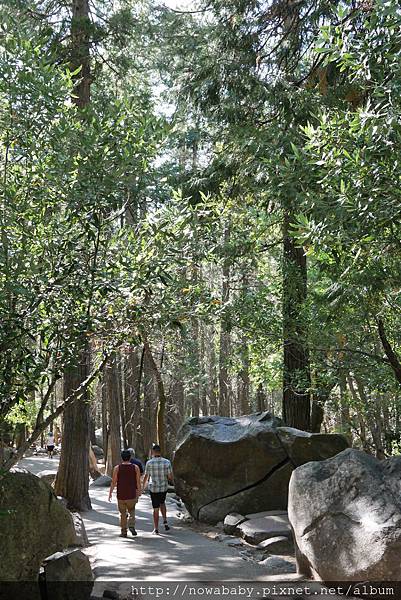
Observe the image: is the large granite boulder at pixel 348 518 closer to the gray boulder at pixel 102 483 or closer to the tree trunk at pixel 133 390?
the gray boulder at pixel 102 483

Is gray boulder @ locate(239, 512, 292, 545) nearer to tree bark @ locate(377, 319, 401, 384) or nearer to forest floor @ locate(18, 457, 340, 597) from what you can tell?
forest floor @ locate(18, 457, 340, 597)

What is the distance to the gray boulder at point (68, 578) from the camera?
6.41 m

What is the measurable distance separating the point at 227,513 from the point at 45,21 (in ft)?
36.1

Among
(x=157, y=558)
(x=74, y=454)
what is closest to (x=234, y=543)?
(x=157, y=558)

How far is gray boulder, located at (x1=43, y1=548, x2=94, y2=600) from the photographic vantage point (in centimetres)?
641

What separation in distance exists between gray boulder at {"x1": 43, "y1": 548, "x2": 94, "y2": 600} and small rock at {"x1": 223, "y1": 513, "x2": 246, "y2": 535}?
5638mm

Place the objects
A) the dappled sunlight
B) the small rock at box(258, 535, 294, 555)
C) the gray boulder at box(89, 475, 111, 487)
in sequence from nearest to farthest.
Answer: the dappled sunlight < the small rock at box(258, 535, 294, 555) < the gray boulder at box(89, 475, 111, 487)

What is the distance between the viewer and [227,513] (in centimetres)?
1288

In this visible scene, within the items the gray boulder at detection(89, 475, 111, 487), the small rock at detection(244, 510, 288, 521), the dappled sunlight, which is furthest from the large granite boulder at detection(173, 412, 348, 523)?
the gray boulder at detection(89, 475, 111, 487)

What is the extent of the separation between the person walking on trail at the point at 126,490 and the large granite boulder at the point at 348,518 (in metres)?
3.82

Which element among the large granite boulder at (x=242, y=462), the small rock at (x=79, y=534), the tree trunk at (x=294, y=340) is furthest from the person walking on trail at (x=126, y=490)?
the tree trunk at (x=294, y=340)

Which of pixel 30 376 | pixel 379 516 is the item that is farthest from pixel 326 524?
pixel 30 376

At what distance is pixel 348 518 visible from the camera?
23.7 feet

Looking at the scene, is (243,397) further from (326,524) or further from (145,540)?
(326,524)
